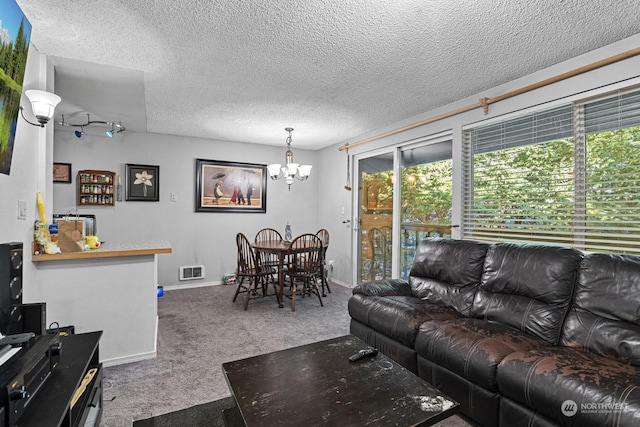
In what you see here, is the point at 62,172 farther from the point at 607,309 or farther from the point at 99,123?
the point at 607,309

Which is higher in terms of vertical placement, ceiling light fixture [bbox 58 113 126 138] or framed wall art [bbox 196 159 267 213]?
ceiling light fixture [bbox 58 113 126 138]

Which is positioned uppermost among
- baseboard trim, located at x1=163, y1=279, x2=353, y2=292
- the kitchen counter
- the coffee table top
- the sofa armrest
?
the kitchen counter

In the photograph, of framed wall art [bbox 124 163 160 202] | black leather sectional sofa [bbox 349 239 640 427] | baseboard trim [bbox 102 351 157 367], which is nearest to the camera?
black leather sectional sofa [bbox 349 239 640 427]

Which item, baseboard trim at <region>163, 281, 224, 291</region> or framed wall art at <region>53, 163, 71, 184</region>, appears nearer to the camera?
framed wall art at <region>53, 163, 71, 184</region>

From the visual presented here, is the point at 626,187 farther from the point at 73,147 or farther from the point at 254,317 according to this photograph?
the point at 73,147

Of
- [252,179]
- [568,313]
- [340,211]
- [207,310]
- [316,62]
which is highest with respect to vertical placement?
[316,62]

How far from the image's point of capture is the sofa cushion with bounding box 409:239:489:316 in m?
2.51

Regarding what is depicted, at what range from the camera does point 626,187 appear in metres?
2.22

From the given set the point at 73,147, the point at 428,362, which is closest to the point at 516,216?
the point at 428,362

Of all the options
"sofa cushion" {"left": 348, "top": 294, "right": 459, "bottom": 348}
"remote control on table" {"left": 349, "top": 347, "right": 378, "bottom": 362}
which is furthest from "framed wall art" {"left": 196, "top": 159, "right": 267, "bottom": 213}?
"remote control on table" {"left": 349, "top": 347, "right": 378, "bottom": 362}

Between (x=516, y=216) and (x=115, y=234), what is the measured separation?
196 inches

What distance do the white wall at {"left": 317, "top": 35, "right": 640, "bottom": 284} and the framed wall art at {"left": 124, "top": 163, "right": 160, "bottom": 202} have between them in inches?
107

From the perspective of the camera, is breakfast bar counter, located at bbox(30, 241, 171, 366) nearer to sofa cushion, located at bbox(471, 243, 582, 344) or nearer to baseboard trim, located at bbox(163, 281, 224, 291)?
baseboard trim, located at bbox(163, 281, 224, 291)

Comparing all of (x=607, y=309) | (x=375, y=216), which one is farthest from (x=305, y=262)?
(x=607, y=309)
